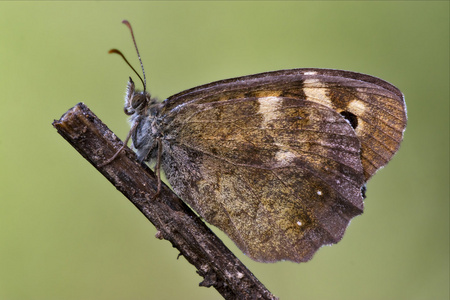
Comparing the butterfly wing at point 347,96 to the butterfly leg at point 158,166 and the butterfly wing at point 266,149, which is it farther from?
the butterfly leg at point 158,166

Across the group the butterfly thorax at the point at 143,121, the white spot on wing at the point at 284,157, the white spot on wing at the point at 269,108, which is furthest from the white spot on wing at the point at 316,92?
the butterfly thorax at the point at 143,121

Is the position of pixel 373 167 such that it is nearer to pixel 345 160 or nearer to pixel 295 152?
pixel 345 160

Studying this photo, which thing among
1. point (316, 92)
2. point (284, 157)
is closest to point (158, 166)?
point (284, 157)

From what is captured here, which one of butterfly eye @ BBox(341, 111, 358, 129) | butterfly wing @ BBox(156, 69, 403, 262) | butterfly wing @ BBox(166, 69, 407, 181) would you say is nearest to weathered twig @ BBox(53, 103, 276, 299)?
butterfly wing @ BBox(156, 69, 403, 262)

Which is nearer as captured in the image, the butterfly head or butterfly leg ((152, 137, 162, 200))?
butterfly leg ((152, 137, 162, 200))

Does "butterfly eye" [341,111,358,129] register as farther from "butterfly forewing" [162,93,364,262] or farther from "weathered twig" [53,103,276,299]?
"weathered twig" [53,103,276,299]

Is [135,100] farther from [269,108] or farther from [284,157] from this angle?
[284,157]

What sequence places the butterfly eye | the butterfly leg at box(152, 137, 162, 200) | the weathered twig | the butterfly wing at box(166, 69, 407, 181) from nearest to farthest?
the weathered twig < the butterfly leg at box(152, 137, 162, 200) < the butterfly wing at box(166, 69, 407, 181) < the butterfly eye
